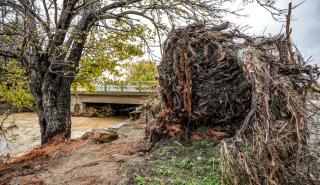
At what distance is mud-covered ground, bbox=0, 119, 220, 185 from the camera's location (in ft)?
17.6

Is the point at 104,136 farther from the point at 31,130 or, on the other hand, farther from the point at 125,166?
the point at 31,130

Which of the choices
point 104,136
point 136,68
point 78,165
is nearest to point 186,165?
point 78,165

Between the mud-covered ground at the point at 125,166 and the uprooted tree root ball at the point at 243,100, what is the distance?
21.3 inches

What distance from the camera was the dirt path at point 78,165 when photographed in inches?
234

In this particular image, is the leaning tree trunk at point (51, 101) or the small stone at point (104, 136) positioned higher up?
the leaning tree trunk at point (51, 101)

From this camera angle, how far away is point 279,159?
166 inches

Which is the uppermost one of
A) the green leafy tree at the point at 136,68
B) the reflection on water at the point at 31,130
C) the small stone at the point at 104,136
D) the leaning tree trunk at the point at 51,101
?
the green leafy tree at the point at 136,68

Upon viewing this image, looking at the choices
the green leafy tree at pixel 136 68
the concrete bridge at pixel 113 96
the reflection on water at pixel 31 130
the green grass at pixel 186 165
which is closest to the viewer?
the green grass at pixel 186 165

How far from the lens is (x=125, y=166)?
19.4ft

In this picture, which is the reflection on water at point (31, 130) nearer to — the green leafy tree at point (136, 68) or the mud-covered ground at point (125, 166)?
the green leafy tree at point (136, 68)

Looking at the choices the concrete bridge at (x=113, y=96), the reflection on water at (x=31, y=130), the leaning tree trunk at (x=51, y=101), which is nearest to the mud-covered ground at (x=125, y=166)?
the leaning tree trunk at (x=51, y=101)

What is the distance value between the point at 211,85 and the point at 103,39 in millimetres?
6631

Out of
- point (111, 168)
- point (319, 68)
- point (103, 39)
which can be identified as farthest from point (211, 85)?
point (103, 39)

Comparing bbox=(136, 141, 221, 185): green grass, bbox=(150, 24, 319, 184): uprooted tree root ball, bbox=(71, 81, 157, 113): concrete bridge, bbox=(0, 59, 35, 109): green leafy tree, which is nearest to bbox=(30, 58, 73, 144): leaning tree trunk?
bbox=(0, 59, 35, 109): green leafy tree
